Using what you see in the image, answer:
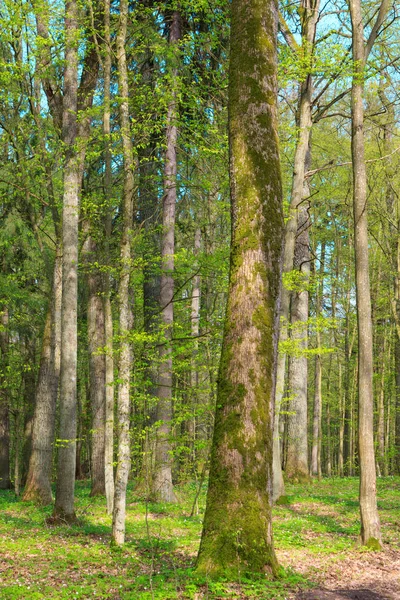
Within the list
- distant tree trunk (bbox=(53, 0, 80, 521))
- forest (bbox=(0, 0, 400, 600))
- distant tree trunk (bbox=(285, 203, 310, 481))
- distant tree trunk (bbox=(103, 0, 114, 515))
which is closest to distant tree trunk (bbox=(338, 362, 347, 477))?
forest (bbox=(0, 0, 400, 600))

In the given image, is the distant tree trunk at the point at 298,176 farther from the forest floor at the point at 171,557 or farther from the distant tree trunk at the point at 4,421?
the distant tree trunk at the point at 4,421

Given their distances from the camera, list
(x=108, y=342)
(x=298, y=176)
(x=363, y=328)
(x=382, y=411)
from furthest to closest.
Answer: (x=382, y=411) < (x=298, y=176) < (x=108, y=342) < (x=363, y=328)

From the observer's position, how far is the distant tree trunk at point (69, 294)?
10.5m

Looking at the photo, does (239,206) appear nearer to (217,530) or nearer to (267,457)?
(267,457)

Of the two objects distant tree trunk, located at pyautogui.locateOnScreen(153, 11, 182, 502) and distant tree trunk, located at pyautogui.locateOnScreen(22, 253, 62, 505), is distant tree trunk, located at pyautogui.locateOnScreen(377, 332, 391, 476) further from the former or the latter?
distant tree trunk, located at pyautogui.locateOnScreen(22, 253, 62, 505)

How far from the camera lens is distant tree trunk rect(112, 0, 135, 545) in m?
8.48

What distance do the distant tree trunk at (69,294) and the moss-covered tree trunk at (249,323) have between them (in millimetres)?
4796

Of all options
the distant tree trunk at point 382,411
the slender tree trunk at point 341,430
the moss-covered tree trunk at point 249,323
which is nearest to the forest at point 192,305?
the moss-covered tree trunk at point 249,323

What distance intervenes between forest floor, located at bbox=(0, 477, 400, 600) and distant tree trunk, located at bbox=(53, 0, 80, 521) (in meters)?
0.81

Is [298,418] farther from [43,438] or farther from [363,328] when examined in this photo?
[363,328]

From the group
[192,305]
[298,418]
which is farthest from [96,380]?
[298,418]

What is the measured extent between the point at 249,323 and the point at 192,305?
12551mm

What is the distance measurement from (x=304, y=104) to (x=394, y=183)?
21.7 ft

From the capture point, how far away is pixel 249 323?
6223 millimetres
